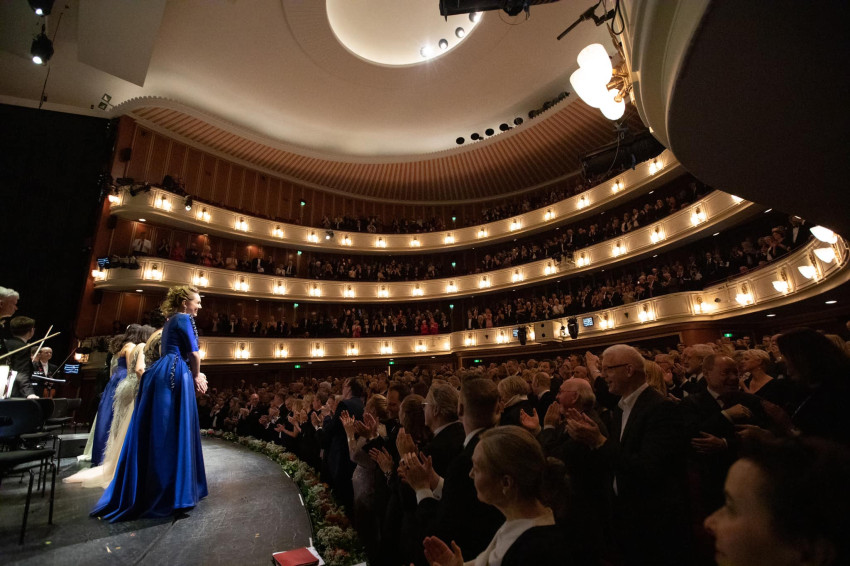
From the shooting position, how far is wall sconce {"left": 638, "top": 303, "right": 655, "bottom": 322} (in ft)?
38.2

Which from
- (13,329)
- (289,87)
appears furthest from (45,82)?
(13,329)

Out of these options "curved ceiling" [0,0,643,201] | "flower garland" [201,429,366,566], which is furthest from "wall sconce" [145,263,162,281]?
"flower garland" [201,429,366,566]

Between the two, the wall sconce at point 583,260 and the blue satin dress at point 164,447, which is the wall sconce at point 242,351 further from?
the wall sconce at point 583,260

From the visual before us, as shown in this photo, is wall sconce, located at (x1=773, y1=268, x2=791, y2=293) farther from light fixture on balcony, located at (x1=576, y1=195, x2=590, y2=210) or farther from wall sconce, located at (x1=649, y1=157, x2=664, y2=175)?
light fixture on balcony, located at (x1=576, y1=195, x2=590, y2=210)

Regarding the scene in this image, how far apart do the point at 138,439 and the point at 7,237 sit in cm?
1153

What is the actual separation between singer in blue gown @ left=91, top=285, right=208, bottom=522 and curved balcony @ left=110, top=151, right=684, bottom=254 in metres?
11.8

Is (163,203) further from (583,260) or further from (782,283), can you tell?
(782,283)

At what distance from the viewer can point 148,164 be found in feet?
45.9

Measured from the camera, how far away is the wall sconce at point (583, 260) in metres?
14.6

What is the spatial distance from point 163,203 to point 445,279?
11.0 metres

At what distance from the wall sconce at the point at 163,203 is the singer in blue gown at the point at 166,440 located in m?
11.9

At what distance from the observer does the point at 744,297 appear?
953 cm

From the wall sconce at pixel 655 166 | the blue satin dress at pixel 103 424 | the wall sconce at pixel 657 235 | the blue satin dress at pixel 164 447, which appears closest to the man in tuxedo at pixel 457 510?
the blue satin dress at pixel 164 447

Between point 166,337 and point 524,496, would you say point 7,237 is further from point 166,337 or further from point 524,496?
point 524,496
